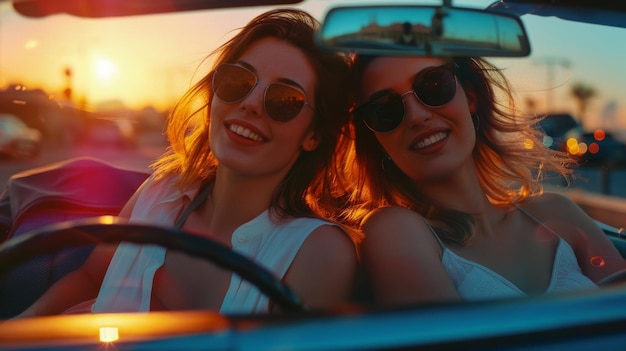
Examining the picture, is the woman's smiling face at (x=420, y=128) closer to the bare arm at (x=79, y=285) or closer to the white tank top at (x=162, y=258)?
the white tank top at (x=162, y=258)

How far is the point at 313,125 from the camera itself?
8.10ft

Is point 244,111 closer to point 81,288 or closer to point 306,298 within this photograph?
point 306,298

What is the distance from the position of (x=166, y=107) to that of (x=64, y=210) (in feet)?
2.36

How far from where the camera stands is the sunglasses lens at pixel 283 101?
7.52 feet

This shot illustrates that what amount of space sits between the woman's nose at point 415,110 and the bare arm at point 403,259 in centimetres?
30

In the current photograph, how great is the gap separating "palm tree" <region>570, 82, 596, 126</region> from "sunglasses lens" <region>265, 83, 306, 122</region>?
2.81 ft

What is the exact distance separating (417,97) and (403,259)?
53cm

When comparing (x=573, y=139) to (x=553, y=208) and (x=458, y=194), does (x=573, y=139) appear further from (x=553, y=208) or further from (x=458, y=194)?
(x=458, y=194)

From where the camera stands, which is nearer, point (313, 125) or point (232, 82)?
point (232, 82)

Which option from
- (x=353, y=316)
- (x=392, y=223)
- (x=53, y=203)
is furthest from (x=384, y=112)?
(x=53, y=203)

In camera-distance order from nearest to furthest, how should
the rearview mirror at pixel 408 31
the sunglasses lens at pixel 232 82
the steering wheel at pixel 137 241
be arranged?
the steering wheel at pixel 137 241 < the rearview mirror at pixel 408 31 < the sunglasses lens at pixel 232 82

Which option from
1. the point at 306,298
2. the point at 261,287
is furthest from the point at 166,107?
the point at 261,287

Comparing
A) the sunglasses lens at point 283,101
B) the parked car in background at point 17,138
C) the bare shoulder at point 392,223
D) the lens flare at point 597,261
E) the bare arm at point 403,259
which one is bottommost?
the lens flare at point 597,261

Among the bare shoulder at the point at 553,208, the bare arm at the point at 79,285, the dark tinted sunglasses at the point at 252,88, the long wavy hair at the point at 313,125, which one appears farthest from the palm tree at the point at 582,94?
the bare arm at the point at 79,285
